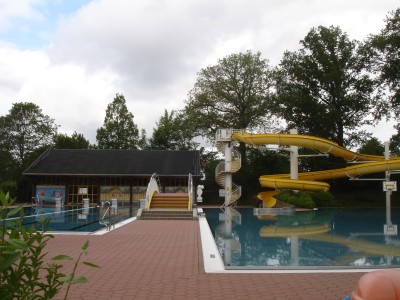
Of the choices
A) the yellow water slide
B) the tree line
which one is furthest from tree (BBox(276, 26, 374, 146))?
the yellow water slide

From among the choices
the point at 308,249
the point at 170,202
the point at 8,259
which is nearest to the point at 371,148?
the point at 170,202

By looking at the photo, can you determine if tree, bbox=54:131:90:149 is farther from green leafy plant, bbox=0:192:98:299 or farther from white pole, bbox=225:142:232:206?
green leafy plant, bbox=0:192:98:299

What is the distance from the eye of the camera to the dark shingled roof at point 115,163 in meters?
35.0

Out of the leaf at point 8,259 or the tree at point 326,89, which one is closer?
the leaf at point 8,259

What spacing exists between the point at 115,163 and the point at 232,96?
12728 mm

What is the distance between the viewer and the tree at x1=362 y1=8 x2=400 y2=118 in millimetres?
34969

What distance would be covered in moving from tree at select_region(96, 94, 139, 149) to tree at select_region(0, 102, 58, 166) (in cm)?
610

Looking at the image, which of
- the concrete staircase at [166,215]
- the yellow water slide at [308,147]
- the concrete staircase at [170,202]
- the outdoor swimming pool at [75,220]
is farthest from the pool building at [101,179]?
the concrete staircase at [166,215]

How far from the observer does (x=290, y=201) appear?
28672 millimetres

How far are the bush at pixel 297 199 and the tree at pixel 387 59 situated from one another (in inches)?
513

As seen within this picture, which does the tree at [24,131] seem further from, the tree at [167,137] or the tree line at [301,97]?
the tree at [167,137]

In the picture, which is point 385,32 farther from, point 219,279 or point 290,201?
point 219,279

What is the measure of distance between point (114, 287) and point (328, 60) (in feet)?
125

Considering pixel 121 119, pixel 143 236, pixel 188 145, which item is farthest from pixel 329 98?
pixel 143 236
